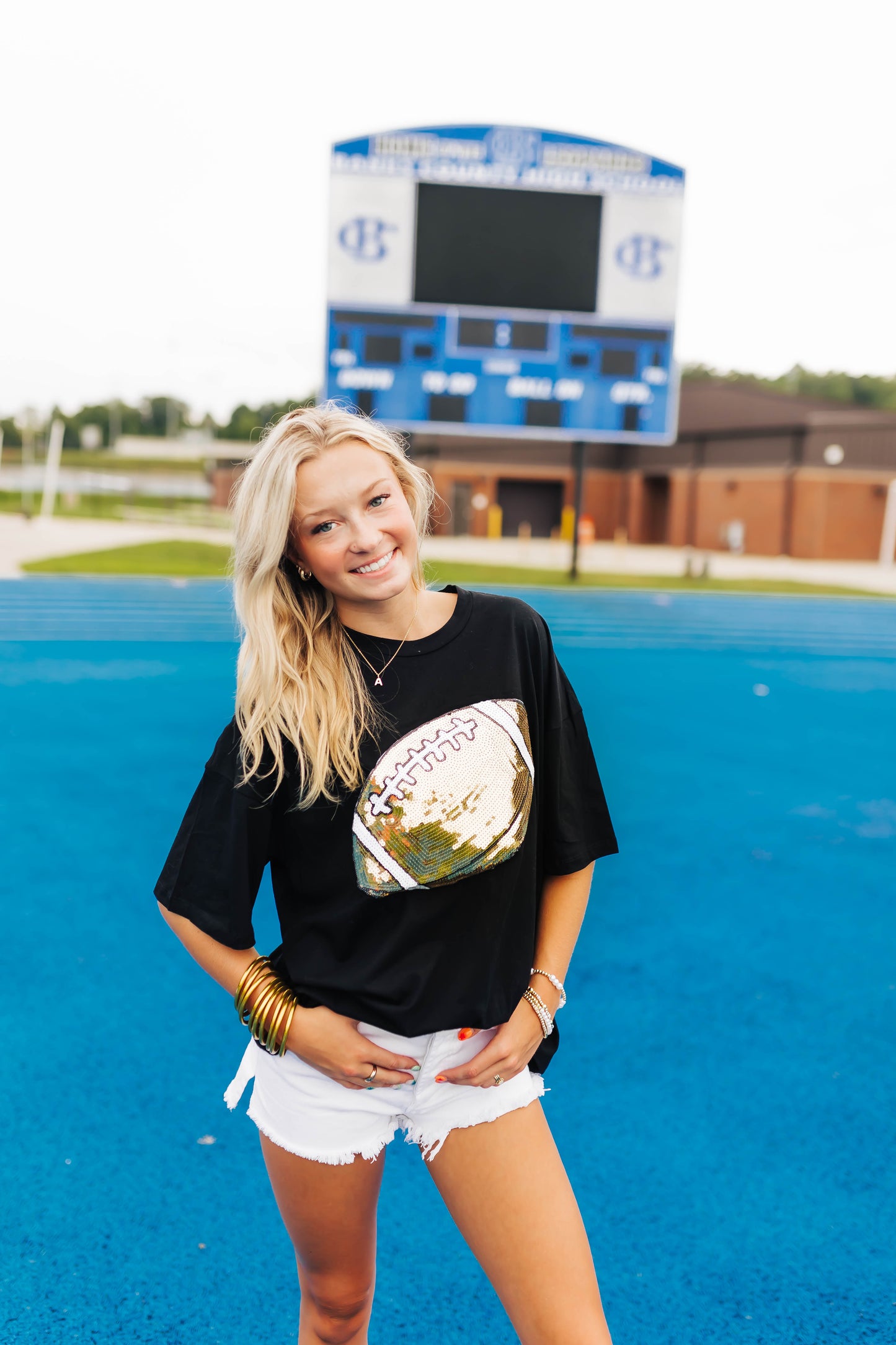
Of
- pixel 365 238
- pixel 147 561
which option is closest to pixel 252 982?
pixel 365 238

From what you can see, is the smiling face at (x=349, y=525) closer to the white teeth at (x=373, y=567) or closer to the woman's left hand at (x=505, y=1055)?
A: the white teeth at (x=373, y=567)

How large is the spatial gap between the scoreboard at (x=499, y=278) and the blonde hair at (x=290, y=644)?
14.6 metres

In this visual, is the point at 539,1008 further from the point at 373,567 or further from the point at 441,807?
the point at 373,567

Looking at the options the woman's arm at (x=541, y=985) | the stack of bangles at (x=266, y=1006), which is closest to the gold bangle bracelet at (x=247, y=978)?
the stack of bangles at (x=266, y=1006)

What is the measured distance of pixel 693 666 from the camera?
11367mm

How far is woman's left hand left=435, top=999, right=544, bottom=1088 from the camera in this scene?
164 centimetres

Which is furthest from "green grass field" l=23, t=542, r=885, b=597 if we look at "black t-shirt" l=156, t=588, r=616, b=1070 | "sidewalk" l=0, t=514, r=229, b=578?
A: "black t-shirt" l=156, t=588, r=616, b=1070

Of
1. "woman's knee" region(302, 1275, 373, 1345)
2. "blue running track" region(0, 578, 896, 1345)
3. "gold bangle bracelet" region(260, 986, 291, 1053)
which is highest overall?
"gold bangle bracelet" region(260, 986, 291, 1053)

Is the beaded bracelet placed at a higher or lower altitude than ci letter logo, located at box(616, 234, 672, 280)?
lower

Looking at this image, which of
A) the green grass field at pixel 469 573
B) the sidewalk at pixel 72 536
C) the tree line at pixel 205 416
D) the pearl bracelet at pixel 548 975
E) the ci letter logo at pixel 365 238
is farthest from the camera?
the tree line at pixel 205 416

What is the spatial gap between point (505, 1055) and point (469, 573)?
1997cm

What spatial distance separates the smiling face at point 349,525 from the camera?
5.41 ft

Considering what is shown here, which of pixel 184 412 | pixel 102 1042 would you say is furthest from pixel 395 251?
pixel 184 412

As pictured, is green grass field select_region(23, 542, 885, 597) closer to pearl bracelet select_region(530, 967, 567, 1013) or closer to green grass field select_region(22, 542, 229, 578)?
green grass field select_region(22, 542, 229, 578)
